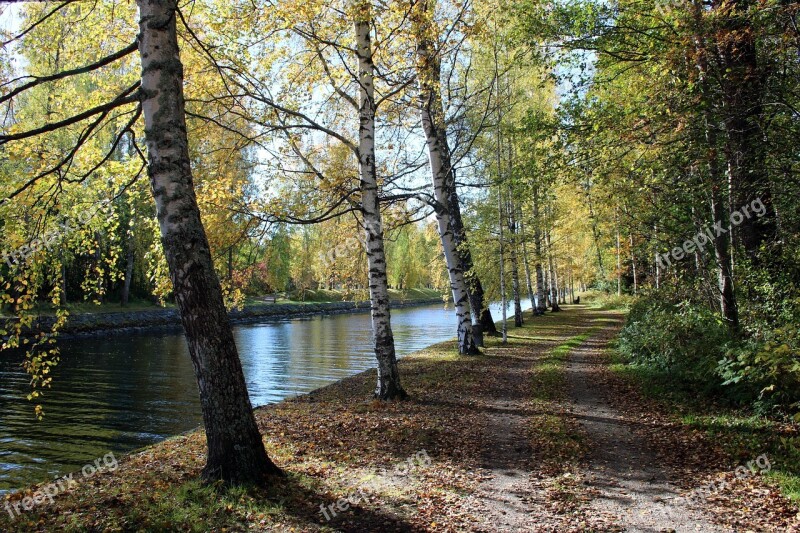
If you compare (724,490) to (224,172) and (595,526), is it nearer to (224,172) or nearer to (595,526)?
(595,526)

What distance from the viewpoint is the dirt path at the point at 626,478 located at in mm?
4484

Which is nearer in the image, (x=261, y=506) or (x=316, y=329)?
(x=261, y=506)

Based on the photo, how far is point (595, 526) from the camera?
441 cm

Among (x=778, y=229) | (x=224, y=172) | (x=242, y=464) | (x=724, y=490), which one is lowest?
(x=724, y=490)

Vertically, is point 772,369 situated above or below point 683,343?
above

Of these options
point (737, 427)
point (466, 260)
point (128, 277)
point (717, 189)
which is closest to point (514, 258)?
point (466, 260)

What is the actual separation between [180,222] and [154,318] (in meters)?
31.6

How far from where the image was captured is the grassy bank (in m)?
4.71

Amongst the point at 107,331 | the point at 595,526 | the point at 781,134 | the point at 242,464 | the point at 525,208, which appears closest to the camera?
the point at 595,526

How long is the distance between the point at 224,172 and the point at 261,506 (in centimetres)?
Answer: 618

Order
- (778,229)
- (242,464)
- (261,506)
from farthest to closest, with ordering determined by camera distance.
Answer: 1. (778,229)
2. (242,464)
3. (261,506)

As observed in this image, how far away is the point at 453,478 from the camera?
5.67 meters

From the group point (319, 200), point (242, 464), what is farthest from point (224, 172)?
point (242, 464)

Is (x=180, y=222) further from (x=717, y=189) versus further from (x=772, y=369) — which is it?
(x=717, y=189)
